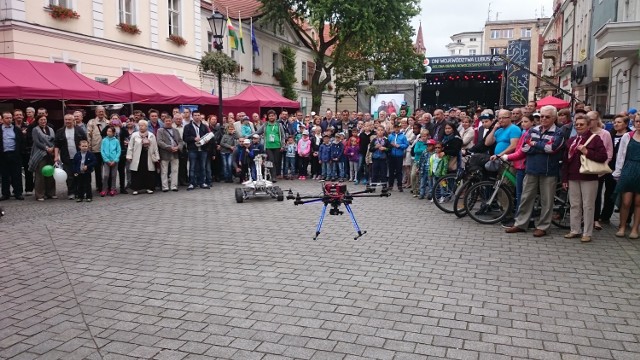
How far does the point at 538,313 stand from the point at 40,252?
6.10 m

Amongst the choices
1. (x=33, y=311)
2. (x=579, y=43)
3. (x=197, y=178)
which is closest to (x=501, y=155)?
(x=33, y=311)

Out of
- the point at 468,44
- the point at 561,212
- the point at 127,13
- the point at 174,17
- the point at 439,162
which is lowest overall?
the point at 561,212

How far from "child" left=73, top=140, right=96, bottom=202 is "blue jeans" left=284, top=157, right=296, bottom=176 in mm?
6053

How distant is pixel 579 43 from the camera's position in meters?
32.8

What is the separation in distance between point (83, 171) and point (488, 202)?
825 centimetres

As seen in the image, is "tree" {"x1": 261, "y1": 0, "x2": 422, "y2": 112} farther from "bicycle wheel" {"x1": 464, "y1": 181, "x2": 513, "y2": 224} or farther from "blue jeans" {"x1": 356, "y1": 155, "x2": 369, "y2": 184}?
"bicycle wheel" {"x1": 464, "y1": 181, "x2": 513, "y2": 224}

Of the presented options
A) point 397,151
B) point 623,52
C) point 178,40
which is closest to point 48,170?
point 397,151

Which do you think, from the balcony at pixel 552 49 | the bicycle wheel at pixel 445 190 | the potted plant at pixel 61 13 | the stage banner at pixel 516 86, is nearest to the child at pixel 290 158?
the bicycle wheel at pixel 445 190

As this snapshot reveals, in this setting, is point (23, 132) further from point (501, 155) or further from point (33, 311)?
point (501, 155)

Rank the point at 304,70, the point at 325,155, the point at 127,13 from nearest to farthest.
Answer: the point at 325,155 → the point at 127,13 → the point at 304,70

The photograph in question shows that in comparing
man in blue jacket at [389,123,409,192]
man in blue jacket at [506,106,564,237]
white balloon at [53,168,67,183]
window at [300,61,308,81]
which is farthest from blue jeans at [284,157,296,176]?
window at [300,61,308,81]

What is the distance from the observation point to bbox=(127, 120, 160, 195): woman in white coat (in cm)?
1227

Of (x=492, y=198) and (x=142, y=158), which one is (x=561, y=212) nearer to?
(x=492, y=198)

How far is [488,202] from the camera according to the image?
29.1 ft
